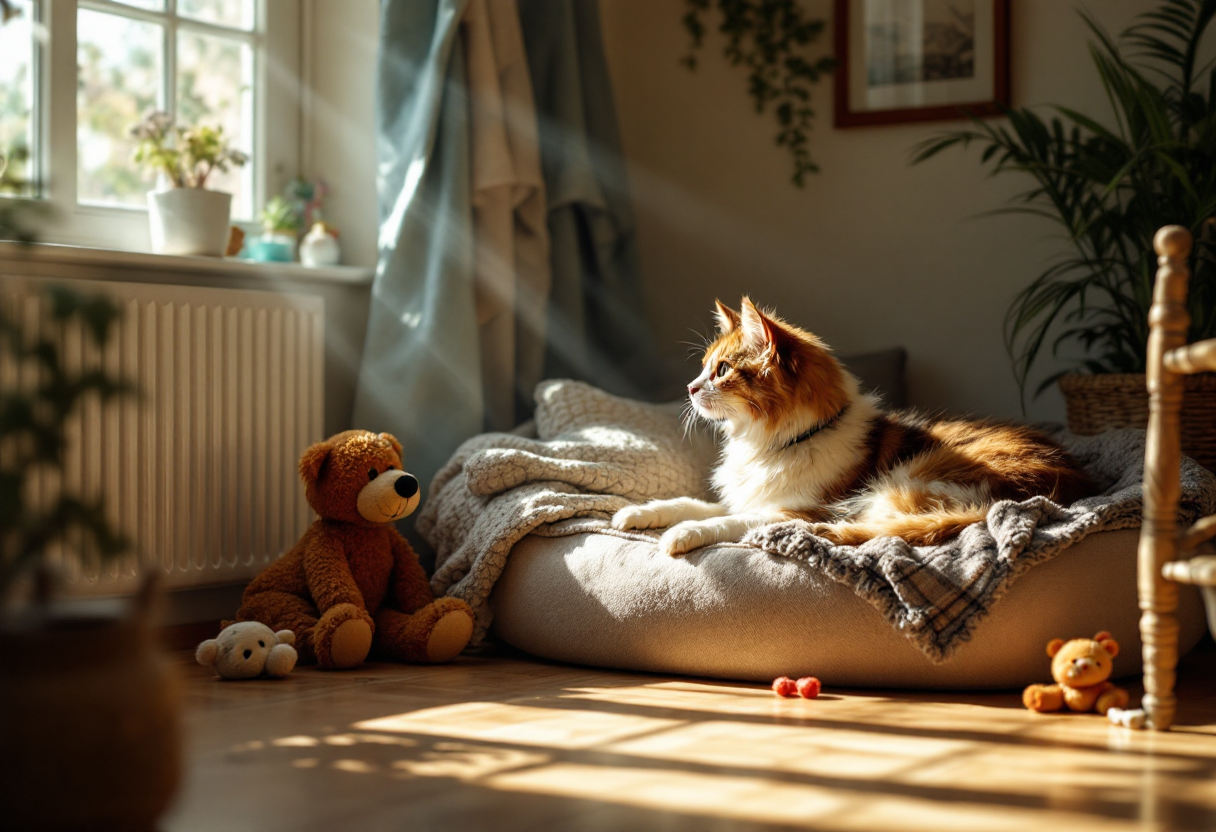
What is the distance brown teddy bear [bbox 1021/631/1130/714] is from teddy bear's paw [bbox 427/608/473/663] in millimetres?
1040

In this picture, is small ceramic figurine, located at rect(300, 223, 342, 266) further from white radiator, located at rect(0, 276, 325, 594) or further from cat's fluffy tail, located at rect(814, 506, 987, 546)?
cat's fluffy tail, located at rect(814, 506, 987, 546)

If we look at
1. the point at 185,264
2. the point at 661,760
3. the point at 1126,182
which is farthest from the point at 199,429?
the point at 1126,182

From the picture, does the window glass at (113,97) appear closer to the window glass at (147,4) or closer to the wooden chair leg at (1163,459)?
the window glass at (147,4)

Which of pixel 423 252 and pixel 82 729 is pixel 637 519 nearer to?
pixel 423 252

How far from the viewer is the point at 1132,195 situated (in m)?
3.03

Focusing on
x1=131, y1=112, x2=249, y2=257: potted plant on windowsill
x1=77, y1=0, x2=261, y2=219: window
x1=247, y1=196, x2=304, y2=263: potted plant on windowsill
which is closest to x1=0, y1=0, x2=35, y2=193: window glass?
x1=77, y1=0, x2=261, y2=219: window

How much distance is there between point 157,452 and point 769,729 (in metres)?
1.49

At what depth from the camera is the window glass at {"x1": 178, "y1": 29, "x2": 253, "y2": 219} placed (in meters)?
2.99

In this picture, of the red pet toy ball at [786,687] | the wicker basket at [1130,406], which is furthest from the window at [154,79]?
the wicker basket at [1130,406]

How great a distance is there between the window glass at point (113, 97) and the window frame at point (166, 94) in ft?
0.10

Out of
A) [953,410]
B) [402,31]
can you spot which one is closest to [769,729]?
[953,410]

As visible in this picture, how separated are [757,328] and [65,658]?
1.52m

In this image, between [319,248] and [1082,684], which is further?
[319,248]

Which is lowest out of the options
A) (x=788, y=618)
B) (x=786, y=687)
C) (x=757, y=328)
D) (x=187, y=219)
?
(x=786, y=687)
